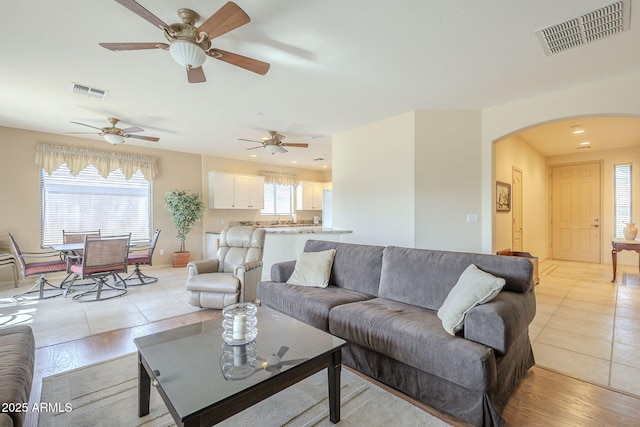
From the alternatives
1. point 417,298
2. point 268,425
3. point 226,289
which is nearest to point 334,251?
point 417,298

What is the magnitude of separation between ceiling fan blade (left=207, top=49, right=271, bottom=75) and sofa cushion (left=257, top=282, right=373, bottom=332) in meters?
2.03

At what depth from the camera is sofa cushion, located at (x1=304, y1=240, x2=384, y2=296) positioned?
2.84 metres

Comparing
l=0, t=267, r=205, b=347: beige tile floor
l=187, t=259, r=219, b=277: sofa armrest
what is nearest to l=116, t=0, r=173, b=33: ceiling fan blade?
l=187, t=259, r=219, b=277: sofa armrest

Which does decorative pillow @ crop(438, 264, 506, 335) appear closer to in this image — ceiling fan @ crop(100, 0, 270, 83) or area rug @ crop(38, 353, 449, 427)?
area rug @ crop(38, 353, 449, 427)

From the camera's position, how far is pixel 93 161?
18.7ft

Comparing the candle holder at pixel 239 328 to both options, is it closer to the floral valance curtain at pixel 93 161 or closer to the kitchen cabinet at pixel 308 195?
the floral valance curtain at pixel 93 161

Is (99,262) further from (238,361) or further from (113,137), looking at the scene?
(238,361)

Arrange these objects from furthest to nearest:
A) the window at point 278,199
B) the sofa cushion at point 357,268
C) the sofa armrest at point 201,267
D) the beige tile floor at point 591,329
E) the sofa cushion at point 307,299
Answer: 1. the window at point 278,199
2. the sofa armrest at point 201,267
3. the sofa cushion at point 357,268
4. the sofa cushion at point 307,299
5. the beige tile floor at point 591,329

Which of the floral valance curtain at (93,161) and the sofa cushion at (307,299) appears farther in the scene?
the floral valance curtain at (93,161)

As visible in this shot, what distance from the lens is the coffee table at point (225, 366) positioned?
1.24 m

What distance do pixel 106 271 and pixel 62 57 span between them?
2.83 meters

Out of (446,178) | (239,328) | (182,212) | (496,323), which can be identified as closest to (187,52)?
(239,328)

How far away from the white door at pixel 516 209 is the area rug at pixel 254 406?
4.80 metres

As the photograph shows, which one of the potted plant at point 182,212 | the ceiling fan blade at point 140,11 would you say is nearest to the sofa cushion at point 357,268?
the ceiling fan blade at point 140,11
